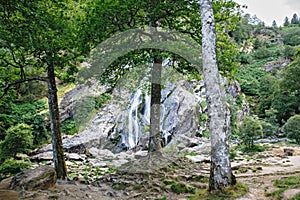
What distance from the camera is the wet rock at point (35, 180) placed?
5805 millimetres

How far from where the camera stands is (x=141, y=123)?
55.2 ft

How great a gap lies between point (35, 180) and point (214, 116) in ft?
15.2

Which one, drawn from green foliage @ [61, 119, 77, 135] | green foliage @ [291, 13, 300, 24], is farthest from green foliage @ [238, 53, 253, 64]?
green foliage @ [291, 13, 300, 24]

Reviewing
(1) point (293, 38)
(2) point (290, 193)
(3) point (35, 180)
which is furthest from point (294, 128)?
(1) point (293, 38)

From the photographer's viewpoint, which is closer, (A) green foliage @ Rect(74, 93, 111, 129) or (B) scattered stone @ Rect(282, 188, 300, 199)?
(B) scattered stone @ Rect(282, 188, 300, 199)

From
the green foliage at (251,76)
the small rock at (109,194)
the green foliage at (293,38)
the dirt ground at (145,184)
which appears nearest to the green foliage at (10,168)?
the dirt ground at (145,184)

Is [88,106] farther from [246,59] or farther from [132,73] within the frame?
[246,59]

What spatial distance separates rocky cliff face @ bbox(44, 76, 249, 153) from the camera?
53.0 feet

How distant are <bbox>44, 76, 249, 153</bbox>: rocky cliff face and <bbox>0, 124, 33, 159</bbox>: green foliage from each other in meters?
5.06

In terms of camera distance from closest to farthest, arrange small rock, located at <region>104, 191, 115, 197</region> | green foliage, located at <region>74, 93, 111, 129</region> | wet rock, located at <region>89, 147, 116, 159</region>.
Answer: small rock, located at <region>104, 191, 115, 197</region> → wet rock, located at <region>89, 147, 116, 159</region> → green foliage, located at <region>74, 93, 111, 129</region>

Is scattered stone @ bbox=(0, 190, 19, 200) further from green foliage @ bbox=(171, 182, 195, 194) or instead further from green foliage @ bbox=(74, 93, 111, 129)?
green foliage @ bbox=(74, 93, 111, 129)

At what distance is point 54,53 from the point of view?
703cm

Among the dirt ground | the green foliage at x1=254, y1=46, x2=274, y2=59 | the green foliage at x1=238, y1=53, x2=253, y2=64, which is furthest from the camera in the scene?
the green foliage at x1=254, y1=46, x2=274, y2=59

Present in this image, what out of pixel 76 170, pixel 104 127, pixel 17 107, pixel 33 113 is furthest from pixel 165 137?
pixel 17 107
